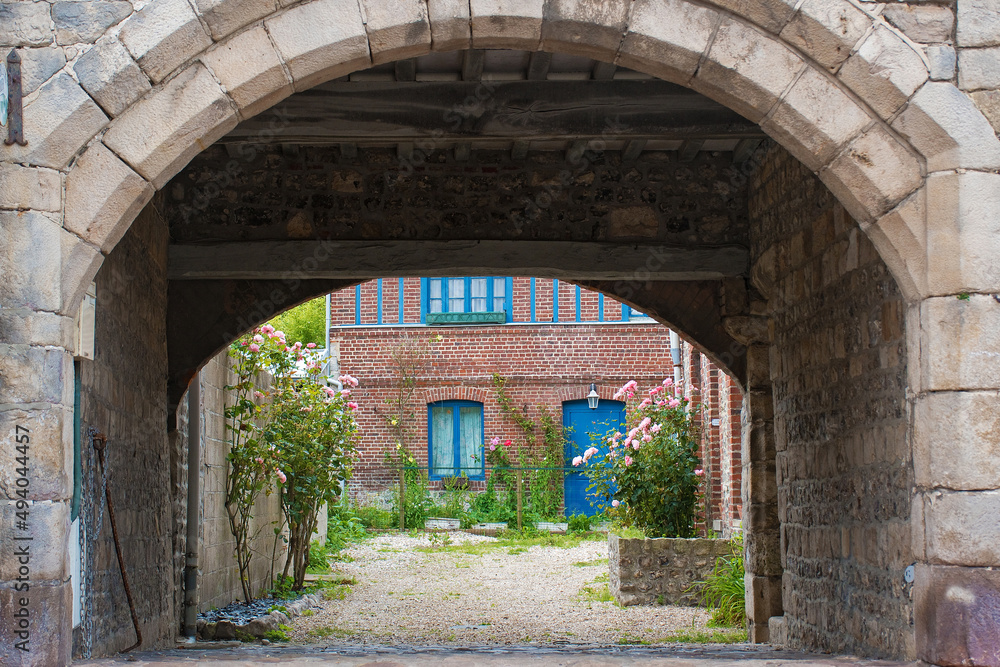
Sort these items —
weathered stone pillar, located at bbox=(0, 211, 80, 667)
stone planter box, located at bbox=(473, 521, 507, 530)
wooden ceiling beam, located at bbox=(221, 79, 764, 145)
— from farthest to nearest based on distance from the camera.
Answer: stone planter box, located at bbox=(473, 521, 507, 530), wooden ceiling beam, located at bbox=(221, 79, 764, 145), weathered stone pillar, located at bbox=(0, 211, 80, 667)

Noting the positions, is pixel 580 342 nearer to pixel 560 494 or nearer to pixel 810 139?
pixel 560 494

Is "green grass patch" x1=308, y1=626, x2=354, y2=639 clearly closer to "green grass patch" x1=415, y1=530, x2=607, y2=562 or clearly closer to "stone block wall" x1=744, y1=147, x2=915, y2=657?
"stone block wall" x1=744, y1=147, x2=915, y2=657

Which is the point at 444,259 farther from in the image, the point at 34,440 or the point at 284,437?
the point at 34,440

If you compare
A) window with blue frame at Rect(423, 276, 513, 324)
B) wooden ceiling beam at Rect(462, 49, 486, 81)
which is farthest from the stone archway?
window with blue frame at Rect(423, 276, 513, 324)

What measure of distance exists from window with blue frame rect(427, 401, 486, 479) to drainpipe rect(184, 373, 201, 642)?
8.14m

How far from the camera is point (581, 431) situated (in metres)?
14.9

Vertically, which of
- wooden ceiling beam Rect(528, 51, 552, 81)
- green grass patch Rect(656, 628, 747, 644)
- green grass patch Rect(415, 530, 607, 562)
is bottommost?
green grass patch Rect(415, 530, 607, 562)

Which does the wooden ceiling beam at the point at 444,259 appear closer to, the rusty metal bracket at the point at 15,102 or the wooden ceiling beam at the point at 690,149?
the wooden ceiling beam at the point at 690,149

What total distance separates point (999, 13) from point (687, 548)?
5638mm

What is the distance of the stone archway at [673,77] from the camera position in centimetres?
291

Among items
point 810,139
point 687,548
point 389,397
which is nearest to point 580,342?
point 389,397

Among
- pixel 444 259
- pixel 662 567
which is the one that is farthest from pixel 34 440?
pixel 662 567

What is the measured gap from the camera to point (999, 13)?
3145 millimetres

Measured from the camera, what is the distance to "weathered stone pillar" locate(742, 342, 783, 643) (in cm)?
623
